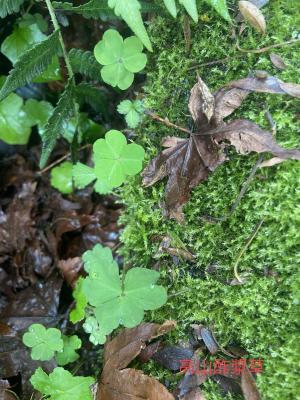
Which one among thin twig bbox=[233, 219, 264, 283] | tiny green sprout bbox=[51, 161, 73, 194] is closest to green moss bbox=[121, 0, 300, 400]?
thin twig bbox=[233, 219, 264, 283]

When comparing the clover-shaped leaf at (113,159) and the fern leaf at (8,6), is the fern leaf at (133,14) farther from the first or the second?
the fern leaf at (8,6)

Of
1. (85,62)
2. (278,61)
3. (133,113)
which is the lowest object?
(133,113)

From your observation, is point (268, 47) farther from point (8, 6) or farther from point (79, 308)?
point (79, 308)

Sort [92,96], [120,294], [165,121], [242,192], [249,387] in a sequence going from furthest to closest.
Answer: [92,96]
[165,121]
[120,294]
[242,192]
[249,387]

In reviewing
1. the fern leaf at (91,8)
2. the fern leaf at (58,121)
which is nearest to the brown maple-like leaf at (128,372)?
the fern leaf at (58,121)

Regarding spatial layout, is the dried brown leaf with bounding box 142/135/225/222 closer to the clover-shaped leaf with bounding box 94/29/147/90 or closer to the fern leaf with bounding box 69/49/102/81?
the clover-shaped leaf with bounding box 94/29/147/90

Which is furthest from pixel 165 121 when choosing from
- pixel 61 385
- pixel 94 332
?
pixel 61 385

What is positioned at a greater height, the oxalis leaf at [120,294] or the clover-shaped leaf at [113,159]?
the clover-shaped leaf at [113,159]
